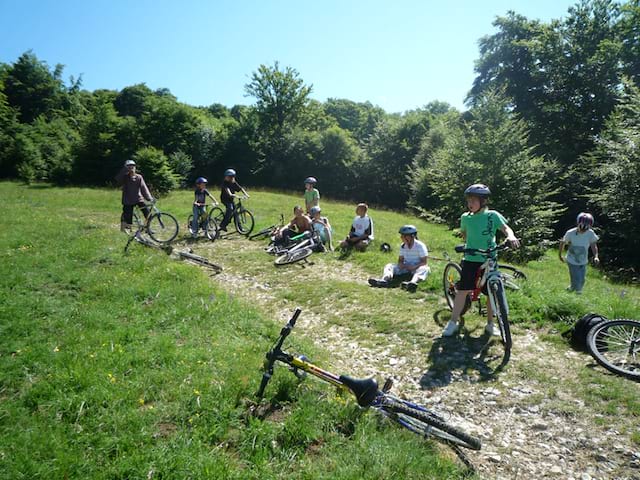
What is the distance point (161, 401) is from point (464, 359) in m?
4.14

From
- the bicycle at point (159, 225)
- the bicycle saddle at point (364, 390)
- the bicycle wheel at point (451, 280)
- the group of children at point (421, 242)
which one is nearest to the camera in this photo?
the bicycle saddle at point (364, 390)

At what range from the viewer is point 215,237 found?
46.3 feet

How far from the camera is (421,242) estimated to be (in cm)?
1022

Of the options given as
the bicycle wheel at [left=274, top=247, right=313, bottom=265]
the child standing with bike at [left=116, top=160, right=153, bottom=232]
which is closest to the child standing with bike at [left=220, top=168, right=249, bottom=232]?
the child standing with bike at [left=116, top=160, right=153, bottom=232]

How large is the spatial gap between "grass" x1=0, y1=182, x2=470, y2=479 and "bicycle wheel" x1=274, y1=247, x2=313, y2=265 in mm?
3480

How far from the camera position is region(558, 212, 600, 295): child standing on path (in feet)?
29.1

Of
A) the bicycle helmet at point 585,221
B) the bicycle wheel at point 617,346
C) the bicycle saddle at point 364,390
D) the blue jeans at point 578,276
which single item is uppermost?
the bicycle helmet at point 585,221

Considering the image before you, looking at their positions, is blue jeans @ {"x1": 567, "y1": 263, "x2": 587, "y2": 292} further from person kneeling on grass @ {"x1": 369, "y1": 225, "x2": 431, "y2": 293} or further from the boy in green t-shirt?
the boy in green t-shirt

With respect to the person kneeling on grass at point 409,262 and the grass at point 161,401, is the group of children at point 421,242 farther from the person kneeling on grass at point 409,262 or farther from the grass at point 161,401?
the grass at point 161,401

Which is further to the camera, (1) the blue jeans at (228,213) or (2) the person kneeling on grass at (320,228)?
(1) the blue jeans at (228,213)

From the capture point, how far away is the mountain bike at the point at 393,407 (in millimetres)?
3664

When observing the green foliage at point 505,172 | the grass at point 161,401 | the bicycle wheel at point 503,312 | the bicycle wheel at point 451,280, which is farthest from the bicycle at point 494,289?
the green foliage at point 505,172

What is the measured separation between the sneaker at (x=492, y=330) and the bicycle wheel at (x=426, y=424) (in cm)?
273

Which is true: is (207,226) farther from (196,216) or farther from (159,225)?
(159,225)
